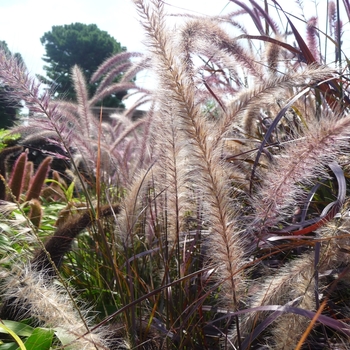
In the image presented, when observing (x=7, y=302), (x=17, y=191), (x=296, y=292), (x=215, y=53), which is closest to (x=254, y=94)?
(x=296, y=292)

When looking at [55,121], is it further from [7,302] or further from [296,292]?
[296,292]

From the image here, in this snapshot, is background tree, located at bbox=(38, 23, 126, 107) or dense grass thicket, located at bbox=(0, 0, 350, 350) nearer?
dense grass thicket, located at bbox=(0, 0, 350, 350)

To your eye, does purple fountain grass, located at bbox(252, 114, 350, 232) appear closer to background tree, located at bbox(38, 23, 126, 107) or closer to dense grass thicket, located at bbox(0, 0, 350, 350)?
dense grass thicket, located at bbox(0, 0, 350, 350)

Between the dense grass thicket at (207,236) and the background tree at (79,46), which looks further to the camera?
the background tree at (79,46)

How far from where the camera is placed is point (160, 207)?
68.2 inches

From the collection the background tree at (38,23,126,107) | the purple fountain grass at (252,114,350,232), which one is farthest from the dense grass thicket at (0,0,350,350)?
the background tree at (38,23,126,107)

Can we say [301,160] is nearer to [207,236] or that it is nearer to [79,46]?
[207,236]

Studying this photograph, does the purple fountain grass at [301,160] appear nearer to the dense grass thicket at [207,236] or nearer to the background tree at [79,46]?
the dense grass thicket at [207,236]

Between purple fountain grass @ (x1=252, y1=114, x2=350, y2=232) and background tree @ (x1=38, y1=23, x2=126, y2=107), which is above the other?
background tree @ (x1=38, y1=23, x2=126, y2=107)

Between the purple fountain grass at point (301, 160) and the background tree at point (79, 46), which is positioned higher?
the background tree at point (79, 46)

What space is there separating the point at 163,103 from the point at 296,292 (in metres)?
0.56

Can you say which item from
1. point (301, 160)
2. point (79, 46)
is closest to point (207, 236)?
point (301, 160)

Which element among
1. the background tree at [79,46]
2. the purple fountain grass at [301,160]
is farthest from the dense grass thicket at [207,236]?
the background tree at [79,46]

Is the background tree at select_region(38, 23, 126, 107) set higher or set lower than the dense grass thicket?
higher
